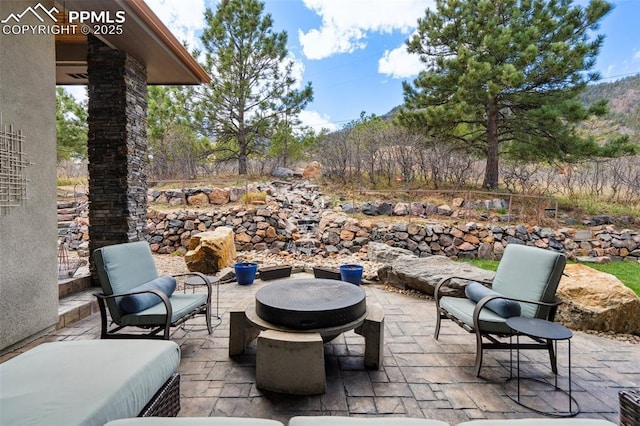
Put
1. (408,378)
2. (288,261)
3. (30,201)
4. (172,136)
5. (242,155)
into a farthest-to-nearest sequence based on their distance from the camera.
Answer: (242,155) < (172,136) < (288,261) < (30,201) < (408,378)

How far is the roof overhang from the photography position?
3.27 m

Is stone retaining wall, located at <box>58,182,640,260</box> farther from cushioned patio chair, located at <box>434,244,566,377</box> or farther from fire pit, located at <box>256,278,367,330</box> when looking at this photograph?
cushioned patio chair, located at <box>434,244,566,377</box>

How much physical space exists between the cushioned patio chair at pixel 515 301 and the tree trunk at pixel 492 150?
7.23 m

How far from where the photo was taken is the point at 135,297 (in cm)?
253

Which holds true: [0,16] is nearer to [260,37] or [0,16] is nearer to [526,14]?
[260,37]

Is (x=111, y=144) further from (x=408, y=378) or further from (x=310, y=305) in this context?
(x=408, y=378)

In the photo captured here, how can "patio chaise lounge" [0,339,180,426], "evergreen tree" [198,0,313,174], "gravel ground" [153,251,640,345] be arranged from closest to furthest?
1. "patio chaise lounge" [0,339,180,426]
2. "gravel ground" [153,251,640,345]
3. "evergreen tree" [198,0,313,174]

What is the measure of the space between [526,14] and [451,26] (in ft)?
6.30

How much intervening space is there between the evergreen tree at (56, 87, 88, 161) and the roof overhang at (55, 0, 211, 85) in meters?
5.24

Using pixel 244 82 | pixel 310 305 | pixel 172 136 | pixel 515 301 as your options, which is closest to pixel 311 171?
pixel 244 82

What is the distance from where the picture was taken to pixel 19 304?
2.70m

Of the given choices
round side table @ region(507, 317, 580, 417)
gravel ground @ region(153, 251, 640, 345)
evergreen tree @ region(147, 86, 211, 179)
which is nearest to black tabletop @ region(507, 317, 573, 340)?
round side table @ region(507, 317, 580, 417)

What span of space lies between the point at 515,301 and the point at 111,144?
512 centimetres

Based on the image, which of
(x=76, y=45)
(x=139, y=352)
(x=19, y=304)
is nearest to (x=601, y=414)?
(x=139, y=352)
